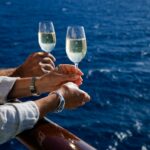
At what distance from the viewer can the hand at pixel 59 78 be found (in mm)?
2598

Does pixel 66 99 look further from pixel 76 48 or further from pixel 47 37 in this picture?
pixel 47 37

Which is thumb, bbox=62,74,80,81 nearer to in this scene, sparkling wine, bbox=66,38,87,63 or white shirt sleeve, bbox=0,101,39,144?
sparkling wine, bbox=66,38,87,63

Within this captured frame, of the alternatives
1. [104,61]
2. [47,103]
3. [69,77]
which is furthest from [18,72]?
[104,61]

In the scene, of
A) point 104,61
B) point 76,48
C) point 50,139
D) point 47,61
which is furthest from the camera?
point 104,61

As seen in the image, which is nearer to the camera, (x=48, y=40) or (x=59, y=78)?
(x=59, y=78)

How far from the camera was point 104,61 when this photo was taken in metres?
29.1

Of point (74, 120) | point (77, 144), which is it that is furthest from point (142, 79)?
point (77, 144)

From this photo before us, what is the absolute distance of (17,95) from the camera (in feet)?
8.57

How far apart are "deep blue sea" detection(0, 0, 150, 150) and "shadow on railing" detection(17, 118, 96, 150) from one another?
14471 mm

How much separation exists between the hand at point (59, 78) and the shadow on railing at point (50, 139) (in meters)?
0.68

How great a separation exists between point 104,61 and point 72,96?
26.9 meters

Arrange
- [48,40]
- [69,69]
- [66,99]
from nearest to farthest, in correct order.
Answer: [66,99], [69,69], [48,40]

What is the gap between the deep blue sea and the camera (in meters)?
18.0

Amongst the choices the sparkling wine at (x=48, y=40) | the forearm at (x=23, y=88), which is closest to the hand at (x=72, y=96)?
the forearm at (x=23, y=88)
